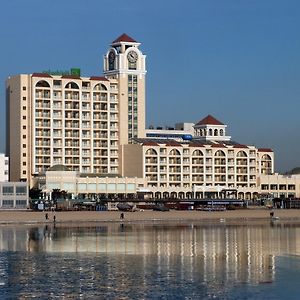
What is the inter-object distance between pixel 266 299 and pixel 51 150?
→ 4580 inches

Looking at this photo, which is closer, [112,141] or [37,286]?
[37,286]

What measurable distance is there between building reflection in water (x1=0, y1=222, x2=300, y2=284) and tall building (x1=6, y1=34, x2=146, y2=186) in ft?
171

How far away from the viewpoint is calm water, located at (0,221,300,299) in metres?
44.6

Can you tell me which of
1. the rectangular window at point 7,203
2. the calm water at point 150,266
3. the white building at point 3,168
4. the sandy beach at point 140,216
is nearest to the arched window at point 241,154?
the sandy beach at point 140,216

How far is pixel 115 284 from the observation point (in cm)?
4691

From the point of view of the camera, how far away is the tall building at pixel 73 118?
154500 mm

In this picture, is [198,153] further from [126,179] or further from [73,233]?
[73,233]

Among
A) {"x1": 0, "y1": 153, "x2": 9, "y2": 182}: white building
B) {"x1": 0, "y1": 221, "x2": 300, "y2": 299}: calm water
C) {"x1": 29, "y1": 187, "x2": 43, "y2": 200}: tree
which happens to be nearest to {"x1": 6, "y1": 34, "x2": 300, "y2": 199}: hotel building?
{"x1": 29, "y1": 187, "x2": 43, "y2": 200}: tree

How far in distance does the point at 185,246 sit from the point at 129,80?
9417 cm

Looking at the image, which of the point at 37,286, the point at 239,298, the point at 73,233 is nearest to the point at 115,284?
the point at 37,286

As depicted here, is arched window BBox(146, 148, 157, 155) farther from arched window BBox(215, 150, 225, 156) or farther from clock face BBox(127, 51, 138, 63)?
clock face BBox(127, 51, 138, 63)

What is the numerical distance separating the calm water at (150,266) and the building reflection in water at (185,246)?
56 mm

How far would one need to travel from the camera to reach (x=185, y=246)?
71.6 m

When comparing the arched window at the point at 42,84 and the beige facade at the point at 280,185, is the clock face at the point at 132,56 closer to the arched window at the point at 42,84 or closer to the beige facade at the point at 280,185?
the arched window at the point at 42,84
